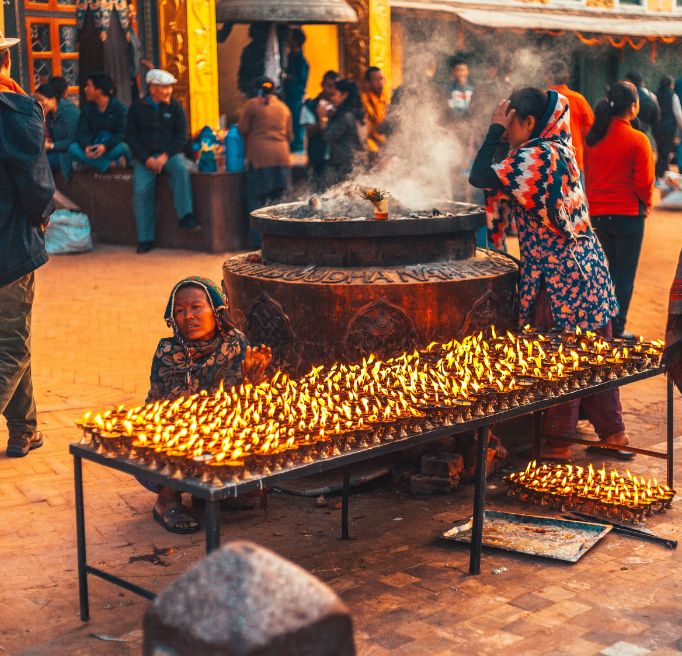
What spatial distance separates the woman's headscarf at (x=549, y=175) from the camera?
567cm

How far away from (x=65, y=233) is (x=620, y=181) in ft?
22.2

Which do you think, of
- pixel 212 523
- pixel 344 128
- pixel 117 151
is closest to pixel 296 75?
pixel 344 128

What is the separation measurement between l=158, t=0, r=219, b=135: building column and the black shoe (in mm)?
1362

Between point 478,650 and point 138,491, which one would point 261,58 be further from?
point 478,650

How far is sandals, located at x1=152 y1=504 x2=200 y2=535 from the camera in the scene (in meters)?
4.91

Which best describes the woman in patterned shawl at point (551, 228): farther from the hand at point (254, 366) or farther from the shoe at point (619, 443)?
the hand at point (254, 366)

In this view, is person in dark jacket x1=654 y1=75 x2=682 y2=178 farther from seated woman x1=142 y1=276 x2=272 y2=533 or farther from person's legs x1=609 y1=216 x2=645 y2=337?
seated woman x1=142 y1=276 x2=272 y2=533

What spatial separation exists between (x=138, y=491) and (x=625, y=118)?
15.5 feet

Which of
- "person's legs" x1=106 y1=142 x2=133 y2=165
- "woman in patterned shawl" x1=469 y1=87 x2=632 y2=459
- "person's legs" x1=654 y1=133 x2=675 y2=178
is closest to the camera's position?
"woman in patterned shawl" x1=469 y1=87 x2=632 y2=459

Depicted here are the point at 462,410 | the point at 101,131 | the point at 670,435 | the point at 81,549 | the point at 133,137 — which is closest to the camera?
the point at 81,549

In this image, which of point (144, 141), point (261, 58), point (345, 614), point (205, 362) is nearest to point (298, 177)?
point (144, 141)

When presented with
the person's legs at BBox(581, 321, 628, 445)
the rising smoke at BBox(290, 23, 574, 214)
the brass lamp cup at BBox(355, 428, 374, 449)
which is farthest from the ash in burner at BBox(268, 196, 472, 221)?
the brass lamp cup at BBox(355, 428, 374, 449)

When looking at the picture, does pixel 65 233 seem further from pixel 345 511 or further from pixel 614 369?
pixel 614 369

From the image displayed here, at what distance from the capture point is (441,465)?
5473 mm
